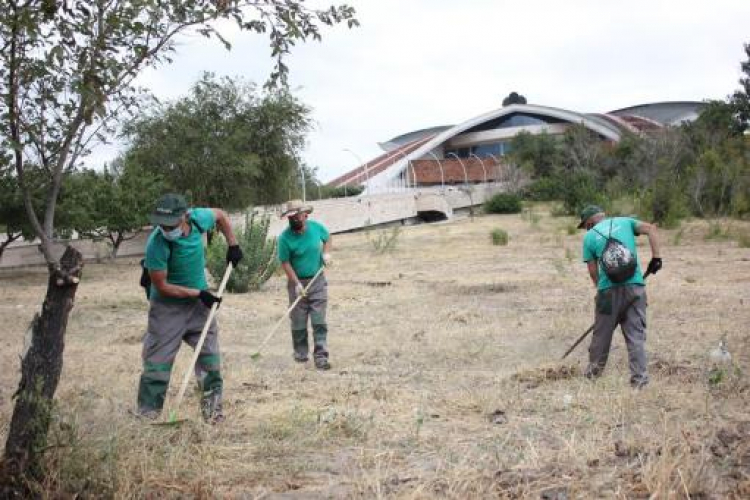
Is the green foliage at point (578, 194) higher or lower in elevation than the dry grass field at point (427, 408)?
higher

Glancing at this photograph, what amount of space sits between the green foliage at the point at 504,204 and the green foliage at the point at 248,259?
29814 mm

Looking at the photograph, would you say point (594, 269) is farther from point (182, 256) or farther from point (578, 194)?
point (578, 194)

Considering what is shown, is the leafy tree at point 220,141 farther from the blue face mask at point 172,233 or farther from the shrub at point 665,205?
the blue face mask at point 172,233

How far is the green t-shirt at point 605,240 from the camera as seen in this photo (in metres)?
6.35

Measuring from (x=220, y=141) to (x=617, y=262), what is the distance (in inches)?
881

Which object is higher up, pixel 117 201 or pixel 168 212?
pixel 117 201

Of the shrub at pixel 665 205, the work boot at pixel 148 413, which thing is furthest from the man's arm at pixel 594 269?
the shrub at pixel 665 205

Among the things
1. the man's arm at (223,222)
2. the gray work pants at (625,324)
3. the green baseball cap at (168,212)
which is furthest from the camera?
the gray work pants at (625,324)

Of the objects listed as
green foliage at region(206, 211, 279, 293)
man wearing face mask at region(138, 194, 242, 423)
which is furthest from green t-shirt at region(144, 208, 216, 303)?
green foliage at region(206, 211, 279, 293)

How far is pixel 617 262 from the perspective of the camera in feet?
20.6

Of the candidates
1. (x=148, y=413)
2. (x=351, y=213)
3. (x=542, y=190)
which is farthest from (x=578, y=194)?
(x=148, y=413)

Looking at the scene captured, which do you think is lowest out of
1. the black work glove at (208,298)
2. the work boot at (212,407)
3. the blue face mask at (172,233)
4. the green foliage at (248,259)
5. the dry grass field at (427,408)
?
the dry grass field at (427,408)

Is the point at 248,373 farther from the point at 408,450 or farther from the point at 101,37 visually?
the point at 101,37

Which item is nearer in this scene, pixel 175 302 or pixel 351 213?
pixel 175 302
